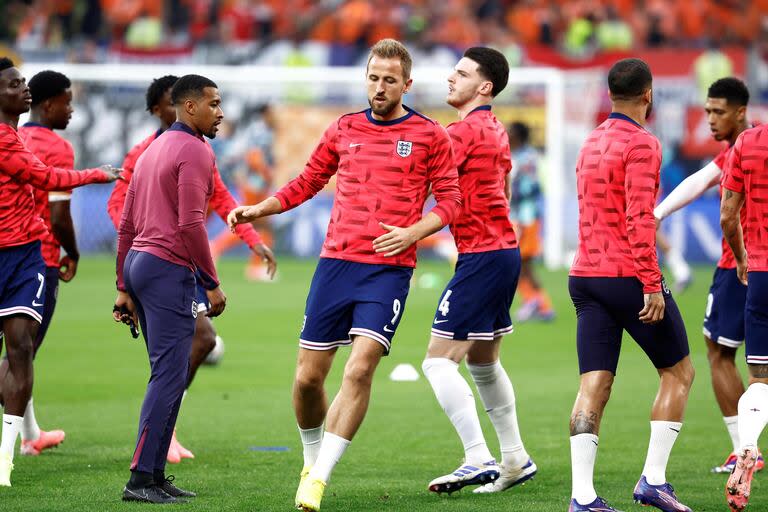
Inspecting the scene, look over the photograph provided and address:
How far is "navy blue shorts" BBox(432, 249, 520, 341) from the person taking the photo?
738 centimetres

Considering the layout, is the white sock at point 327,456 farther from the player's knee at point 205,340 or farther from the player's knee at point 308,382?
the player's knee at point 205,340

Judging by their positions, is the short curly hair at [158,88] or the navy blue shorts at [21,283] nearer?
the navy blue shorts at [21,283]

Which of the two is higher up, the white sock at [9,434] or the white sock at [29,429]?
the white sock at [9,434]

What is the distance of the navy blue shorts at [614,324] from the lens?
21.8 feet

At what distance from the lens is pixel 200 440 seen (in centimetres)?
927

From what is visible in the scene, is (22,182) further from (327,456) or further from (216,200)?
(327,456)

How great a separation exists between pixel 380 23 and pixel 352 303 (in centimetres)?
2382

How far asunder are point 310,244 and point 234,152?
255cm

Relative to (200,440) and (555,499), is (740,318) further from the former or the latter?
(200,440)

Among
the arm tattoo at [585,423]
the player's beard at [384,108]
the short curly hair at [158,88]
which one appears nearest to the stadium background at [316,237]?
the arm tattoo at [585,423]

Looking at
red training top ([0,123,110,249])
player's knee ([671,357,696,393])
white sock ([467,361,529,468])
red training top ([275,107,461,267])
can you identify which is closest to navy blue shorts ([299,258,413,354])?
red training top ([275,107,461,267])


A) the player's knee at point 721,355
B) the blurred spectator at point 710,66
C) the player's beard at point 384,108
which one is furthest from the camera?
the blurred spectator at point 710,66

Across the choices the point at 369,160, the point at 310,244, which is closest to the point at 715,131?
the point at 369,160

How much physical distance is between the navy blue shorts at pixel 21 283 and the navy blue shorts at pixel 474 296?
7.98 ft
